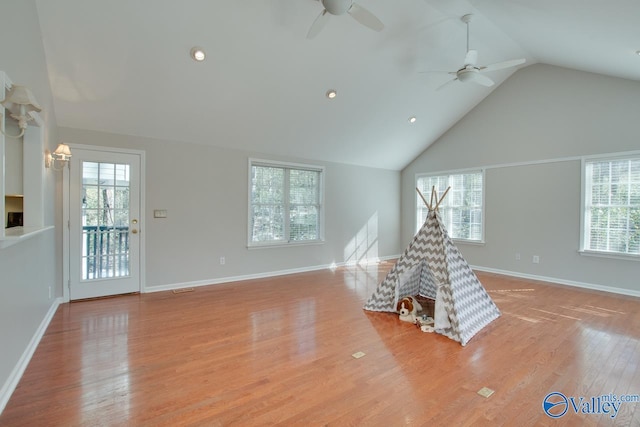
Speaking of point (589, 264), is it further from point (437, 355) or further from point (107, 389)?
point (107, 389)

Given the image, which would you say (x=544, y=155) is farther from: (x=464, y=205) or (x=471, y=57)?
(x=471, y=57)

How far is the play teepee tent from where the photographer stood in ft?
10.4

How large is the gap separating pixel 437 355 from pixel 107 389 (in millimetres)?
2625

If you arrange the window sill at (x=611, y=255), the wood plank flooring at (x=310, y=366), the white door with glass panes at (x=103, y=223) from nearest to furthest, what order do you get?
1. the wood plank flooring at (x=310, y=366)
2. the white door with glass panes at (x=103, y=223)
3. the window sill at (x=611, y=255)

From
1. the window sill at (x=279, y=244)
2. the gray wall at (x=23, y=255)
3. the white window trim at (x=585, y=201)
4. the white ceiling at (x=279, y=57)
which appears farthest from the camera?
the window sill at (x=279, y=244)

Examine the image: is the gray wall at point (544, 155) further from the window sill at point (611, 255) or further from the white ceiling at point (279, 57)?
the white ceiling at point (279, 57)

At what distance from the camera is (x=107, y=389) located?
2172 mm

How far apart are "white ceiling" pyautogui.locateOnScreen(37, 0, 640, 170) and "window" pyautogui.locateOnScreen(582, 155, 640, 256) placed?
4.35 feet

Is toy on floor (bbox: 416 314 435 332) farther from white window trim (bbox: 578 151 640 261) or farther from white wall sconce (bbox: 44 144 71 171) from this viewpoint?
white wall sconce (bbox: 44 144 71 171)

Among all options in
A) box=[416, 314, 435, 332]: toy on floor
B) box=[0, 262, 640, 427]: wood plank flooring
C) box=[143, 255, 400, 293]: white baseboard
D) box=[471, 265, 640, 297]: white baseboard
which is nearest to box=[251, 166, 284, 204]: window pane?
box=[143, 255, 400, 293]: white baseboard

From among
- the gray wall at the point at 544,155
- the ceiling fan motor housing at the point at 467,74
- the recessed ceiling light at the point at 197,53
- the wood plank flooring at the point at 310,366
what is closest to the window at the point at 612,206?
the gray wall at the point at 544,155

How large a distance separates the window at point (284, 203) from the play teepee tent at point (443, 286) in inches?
104

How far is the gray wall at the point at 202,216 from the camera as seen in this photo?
15.1 feet

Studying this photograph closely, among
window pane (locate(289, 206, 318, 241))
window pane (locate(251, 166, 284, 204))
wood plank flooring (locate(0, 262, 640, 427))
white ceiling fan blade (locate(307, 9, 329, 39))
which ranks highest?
white ceiling fan blade (locate(307, 9, 329, 39))
